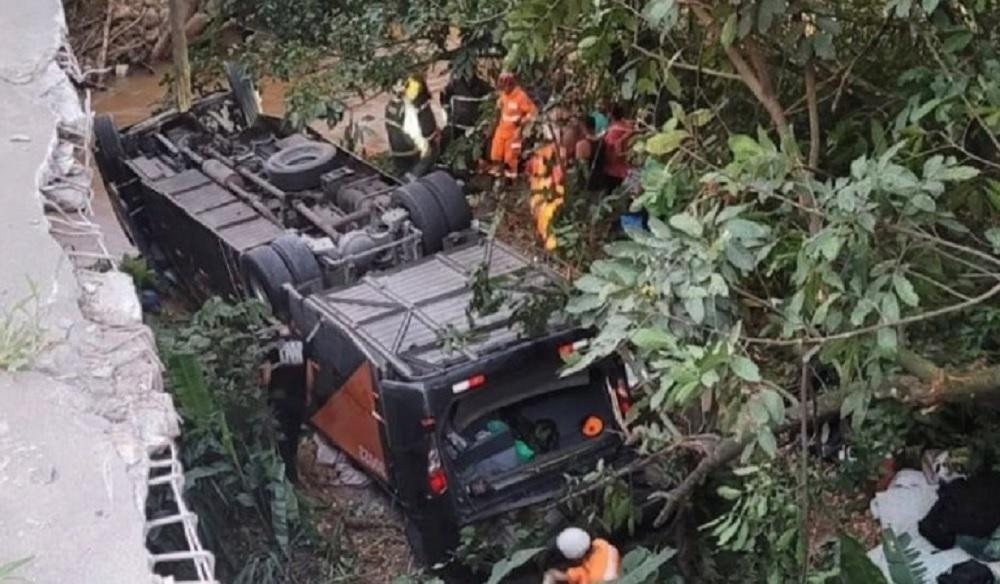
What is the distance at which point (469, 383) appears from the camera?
5883 mm

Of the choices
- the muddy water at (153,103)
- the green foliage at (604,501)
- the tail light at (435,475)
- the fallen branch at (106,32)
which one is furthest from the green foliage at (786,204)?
the fallen branch at (106,32)

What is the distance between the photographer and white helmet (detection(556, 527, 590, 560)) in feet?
18.1

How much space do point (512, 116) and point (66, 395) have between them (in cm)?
537

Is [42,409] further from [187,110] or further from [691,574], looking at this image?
[187,110]

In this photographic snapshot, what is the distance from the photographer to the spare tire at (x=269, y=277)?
7344 millimetres

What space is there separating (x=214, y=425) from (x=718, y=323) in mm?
3260

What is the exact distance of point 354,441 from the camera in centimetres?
690

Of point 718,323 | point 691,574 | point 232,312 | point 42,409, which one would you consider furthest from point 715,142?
point 232,312

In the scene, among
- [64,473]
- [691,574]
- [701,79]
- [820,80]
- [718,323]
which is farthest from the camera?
[691,574]

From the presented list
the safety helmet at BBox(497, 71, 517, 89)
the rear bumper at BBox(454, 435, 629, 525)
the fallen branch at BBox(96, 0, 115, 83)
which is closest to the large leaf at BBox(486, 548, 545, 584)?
the rear bumper at BBox(454, 435, 629, 525)

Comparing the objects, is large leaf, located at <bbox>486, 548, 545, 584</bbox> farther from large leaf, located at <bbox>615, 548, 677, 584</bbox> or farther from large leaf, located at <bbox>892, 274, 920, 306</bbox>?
large leaf, located at <bbox>892, 274, 920, 306</bbox>

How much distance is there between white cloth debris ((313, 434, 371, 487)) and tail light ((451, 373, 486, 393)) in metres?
1.63

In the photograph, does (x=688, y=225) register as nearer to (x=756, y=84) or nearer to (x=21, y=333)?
(x=756, y=84)

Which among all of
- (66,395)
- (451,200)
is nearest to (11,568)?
(66,395)
